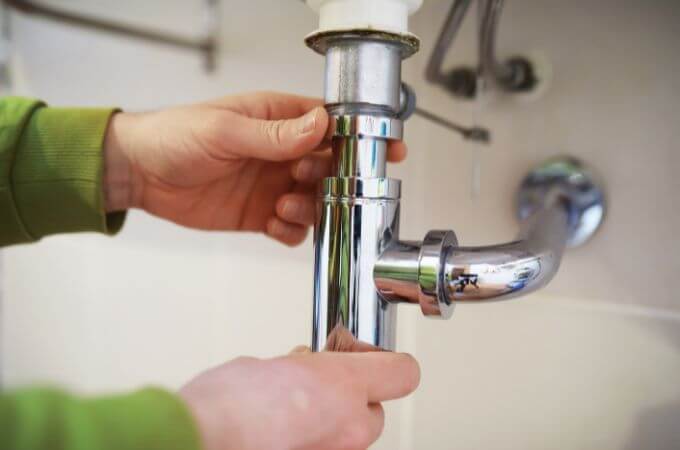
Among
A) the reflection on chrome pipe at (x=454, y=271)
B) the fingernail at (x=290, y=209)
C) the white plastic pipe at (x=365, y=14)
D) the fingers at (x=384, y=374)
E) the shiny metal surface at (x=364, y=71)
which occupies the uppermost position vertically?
the white plastic pipe at (x=365, y=14)

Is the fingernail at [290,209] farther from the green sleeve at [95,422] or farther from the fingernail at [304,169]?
the green sleeve at [95,422]

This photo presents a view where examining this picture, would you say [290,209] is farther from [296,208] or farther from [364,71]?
[364,71]

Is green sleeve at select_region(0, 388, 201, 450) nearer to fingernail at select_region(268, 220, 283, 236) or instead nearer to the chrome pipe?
the chrome pipe

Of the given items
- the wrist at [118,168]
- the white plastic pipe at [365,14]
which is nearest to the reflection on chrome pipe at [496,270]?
the white plastic pipe at [365,14]

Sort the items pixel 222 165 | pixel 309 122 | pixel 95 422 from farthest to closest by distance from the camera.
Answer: pixel 222 165, pixel 309 122, pixel 95 422

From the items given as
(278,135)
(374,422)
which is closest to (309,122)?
(278,135)

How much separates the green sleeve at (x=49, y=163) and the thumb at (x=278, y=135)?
11 centimetres

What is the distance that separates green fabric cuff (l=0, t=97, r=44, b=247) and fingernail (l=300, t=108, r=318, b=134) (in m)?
0.23

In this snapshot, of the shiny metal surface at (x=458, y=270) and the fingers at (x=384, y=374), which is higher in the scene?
the shiny metal surface at (x=458, y=270)

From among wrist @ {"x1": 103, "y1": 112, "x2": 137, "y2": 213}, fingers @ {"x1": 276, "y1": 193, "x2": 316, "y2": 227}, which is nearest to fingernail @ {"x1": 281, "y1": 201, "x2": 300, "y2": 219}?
fingers @ {"x1": 276, "y1": 193, "x2": 316, "y2": 227}

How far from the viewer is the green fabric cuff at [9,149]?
1.24 ft

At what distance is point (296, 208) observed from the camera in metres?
0.39

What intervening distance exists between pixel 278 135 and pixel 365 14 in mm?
89

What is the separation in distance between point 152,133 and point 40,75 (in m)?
0.42
